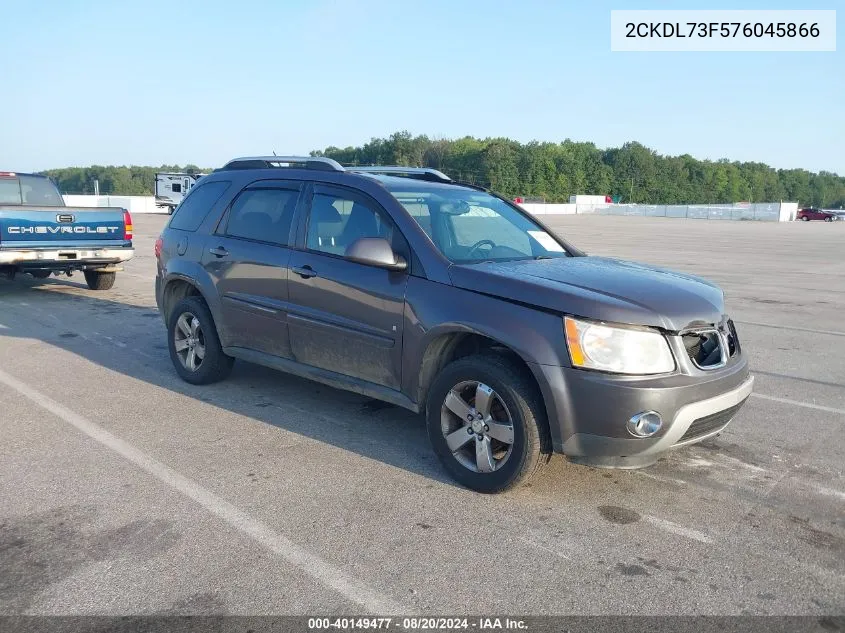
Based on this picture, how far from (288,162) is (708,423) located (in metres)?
3.58

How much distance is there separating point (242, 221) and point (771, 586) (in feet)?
14.2

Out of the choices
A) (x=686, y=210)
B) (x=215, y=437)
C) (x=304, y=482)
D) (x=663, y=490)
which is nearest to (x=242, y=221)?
(x=215, y=437)

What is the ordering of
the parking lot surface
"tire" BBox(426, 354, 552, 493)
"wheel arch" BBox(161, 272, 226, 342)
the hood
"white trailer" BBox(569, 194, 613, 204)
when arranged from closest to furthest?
1. the parking lot surface
2. the hood
3. "tire" BBox(426, 354, 552, 493)
4. "wheel arch" BBox(161, 272, 226, 342)
5. "white trailer" BBox(569, 194, 613, 204)

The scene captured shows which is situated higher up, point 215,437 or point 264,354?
point 264,354

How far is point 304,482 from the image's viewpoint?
13.9 ft

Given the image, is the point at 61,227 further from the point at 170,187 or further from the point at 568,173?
the point at 568,173

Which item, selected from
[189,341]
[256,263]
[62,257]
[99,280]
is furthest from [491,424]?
[99,280]

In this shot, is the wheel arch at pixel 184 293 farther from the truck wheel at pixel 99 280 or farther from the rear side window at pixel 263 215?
the truck wheel at pixel 99 280

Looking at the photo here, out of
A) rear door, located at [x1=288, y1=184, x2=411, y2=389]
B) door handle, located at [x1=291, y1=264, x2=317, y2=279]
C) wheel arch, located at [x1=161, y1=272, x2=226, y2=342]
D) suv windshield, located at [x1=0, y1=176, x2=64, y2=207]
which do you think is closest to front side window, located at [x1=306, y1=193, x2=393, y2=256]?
rear door, located at [x1=288, y1=184, x2=411, y2=389]

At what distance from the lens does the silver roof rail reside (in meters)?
5.34

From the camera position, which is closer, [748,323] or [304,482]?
[304,482]

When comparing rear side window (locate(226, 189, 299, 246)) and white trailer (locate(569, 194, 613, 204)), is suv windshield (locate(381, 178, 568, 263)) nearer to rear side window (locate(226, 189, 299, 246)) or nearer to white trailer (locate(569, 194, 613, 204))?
rear side window (locate(226, 189, 299, 246))

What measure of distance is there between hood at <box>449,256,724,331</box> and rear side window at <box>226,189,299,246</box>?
5.43 feet

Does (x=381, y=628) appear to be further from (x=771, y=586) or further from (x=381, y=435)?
(x=381, y=435)
